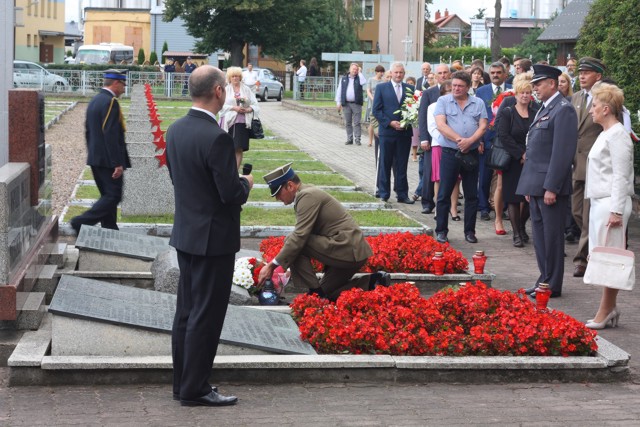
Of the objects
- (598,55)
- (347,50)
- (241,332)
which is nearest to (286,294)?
(241,332)

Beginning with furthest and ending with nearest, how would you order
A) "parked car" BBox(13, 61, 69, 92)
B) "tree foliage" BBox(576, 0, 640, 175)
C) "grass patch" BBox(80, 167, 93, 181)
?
1. "parked car" BBox(13, 61, 69, 92)
2. "grass patch" BBox(80, 167, 93, 181)
3. "tree foliage" BBox(576, 0, 640, 175)

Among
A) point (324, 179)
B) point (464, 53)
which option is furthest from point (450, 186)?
point (464, 53)

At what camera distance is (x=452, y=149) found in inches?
537

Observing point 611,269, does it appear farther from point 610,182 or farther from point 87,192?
point 87,192

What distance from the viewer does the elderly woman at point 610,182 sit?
9.33 metres

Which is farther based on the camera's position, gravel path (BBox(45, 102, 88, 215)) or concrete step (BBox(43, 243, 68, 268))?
gravel path (BBox(45, 102, 88, 215))

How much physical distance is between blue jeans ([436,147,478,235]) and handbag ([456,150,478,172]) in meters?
0.05

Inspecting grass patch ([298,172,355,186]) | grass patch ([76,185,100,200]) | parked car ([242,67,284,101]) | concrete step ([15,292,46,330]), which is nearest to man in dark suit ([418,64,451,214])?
grass patch ([298,172,355,186])

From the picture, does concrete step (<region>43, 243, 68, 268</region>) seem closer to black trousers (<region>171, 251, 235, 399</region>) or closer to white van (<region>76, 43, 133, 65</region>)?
black trousers (<region>171, 251, 235, 399</region>)

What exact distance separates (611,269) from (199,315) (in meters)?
3.61

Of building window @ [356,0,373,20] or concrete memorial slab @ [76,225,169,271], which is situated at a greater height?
building window @ [356,0,373,20]

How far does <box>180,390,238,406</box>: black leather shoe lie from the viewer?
6.89m

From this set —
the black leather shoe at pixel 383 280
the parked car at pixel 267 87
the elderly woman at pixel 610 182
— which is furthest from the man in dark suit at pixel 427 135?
the parked car at pixel 267 87

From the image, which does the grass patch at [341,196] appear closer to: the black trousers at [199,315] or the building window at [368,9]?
the black trousers at [199,315]
